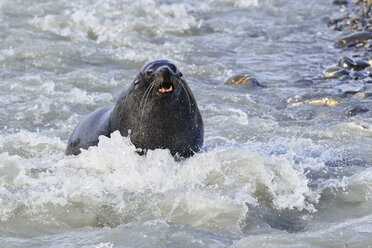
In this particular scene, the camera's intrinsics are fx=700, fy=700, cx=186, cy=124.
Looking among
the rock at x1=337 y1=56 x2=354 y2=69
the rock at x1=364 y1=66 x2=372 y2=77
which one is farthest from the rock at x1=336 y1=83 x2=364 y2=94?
the rock at x1=337 y1=56 x2=354 y2=69

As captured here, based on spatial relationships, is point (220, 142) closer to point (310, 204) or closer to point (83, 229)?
point (310, 204)

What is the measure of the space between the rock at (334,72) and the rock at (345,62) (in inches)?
9.8

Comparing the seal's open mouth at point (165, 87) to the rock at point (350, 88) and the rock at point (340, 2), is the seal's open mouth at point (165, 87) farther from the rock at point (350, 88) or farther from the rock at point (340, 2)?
the rock at point (340, 2)

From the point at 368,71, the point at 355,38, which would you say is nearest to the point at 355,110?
the point at 368,71

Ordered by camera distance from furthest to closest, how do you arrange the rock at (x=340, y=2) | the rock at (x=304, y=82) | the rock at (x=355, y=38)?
the rock at (x=340, y=2) < the rock at (x=355, y=38) < the rock at (x=304, y=82)

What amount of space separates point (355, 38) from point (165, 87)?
9.08 m

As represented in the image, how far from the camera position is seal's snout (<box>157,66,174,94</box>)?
6438mm

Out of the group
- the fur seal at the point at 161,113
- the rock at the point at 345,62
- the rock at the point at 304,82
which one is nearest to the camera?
the fur seal at the point at 161,113

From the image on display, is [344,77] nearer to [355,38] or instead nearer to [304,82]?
[304,82]

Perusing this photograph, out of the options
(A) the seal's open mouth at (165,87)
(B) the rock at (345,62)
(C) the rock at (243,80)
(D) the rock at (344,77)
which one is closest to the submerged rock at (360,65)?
(B) the rock at (345,62)

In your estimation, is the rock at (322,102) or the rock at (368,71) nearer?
the rock at (322,102)

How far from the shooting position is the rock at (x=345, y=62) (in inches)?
492

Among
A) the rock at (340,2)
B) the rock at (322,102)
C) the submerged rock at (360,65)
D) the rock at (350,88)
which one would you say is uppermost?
the rock at (340,2)

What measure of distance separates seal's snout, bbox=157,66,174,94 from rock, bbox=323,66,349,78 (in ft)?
20.2
